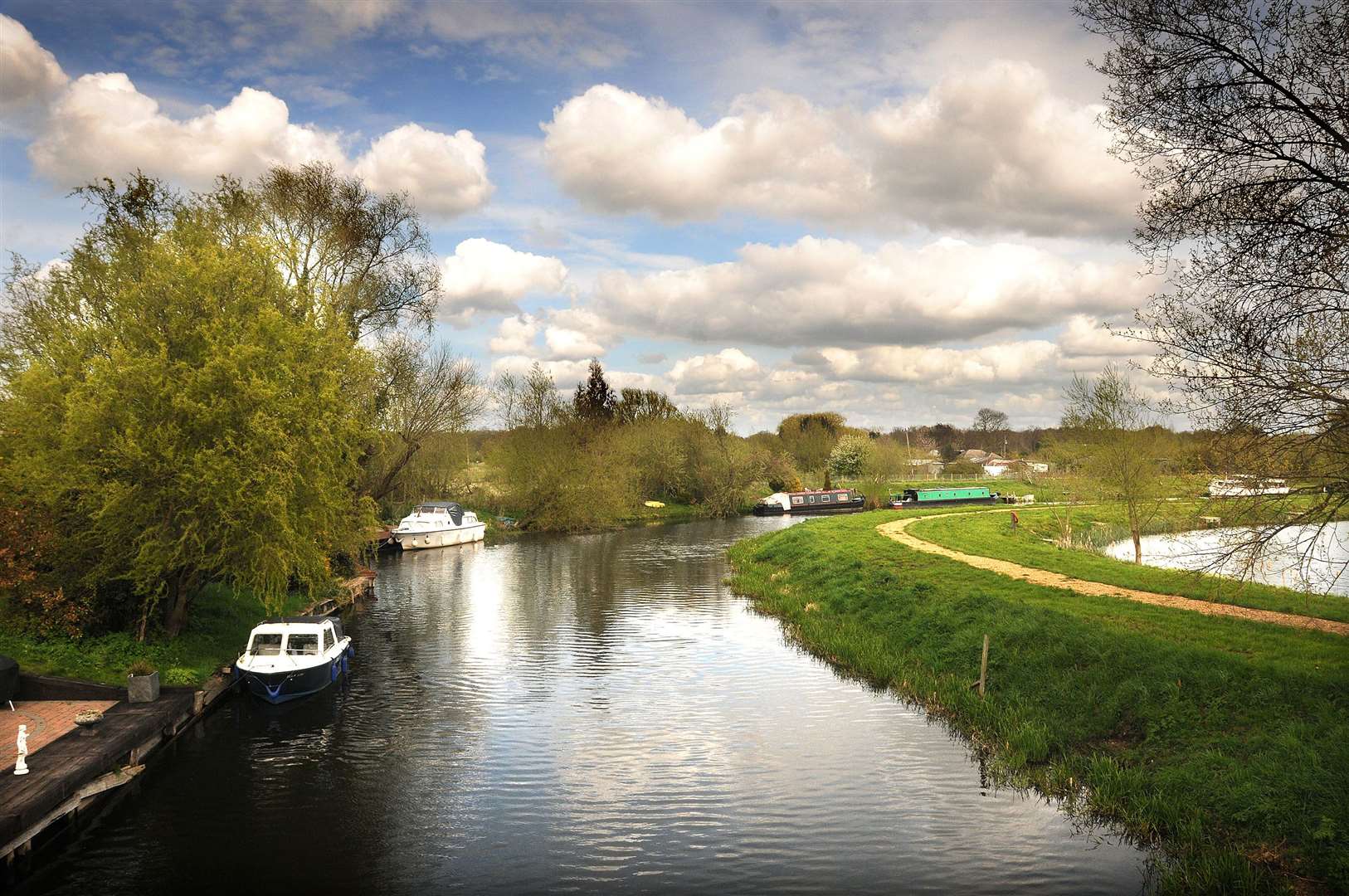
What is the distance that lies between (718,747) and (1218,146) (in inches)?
570

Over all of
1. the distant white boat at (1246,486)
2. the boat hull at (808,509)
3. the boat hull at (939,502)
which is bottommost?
the boat hull at (808,509)

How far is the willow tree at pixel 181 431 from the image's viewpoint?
22.1m

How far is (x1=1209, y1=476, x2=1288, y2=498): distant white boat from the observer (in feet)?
47.5

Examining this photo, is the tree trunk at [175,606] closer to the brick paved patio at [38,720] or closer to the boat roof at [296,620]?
the boat roof at [296,620]

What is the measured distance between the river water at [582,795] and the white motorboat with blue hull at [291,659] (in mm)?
595

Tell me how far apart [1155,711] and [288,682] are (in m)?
19.5

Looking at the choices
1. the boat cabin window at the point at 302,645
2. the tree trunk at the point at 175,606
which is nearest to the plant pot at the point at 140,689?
the boat cabin window at the point at 302,645

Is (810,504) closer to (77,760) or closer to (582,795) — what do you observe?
(582,795)

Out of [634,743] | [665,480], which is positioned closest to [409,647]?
[634,743]

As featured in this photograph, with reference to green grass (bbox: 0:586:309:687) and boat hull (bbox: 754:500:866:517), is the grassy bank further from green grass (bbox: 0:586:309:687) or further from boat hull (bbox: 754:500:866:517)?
boat hull (bbox: 754:500:866:517)

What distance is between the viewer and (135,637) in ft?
78.2

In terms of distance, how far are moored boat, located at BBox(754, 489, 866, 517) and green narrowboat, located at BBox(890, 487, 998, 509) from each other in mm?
4144

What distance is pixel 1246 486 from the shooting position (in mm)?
14797

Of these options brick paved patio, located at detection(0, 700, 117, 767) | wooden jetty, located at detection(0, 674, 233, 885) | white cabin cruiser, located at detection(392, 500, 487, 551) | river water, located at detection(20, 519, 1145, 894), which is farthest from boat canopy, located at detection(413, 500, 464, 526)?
brick paved patio, located at detection(0, 700, 117, 767)
